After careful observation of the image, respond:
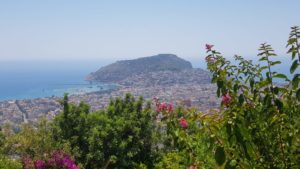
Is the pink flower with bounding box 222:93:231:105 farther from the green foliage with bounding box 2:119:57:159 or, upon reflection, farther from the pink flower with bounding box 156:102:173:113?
the green foliage with bounding box 2:119:57:159

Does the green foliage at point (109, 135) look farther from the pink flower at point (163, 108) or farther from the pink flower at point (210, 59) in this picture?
the pink flower at point (210, 59)

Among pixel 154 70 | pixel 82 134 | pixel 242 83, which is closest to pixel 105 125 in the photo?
pixel 82 134

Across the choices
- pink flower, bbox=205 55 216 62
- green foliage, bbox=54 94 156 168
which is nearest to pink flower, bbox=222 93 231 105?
pink flower, bbox=205 55 216 62

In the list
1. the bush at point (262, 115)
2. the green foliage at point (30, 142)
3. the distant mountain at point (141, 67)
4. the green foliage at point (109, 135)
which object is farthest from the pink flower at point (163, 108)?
the distant mountain at point (141, 67)

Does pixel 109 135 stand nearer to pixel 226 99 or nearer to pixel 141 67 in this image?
pixel 226 99

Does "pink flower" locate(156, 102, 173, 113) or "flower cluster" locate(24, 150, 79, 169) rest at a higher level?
"pink flower" locate(156, 102, 173, 113)
